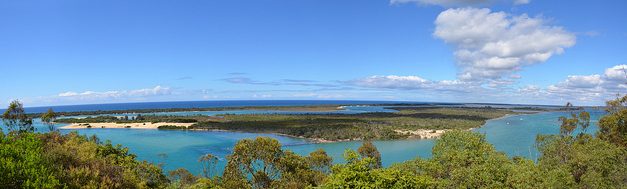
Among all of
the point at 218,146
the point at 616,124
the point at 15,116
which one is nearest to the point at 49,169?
the point at 15,116

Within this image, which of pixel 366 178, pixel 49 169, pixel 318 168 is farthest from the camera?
pixel 318 168

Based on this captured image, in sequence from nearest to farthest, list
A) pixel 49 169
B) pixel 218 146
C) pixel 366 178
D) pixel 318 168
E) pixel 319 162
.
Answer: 1. pixel 49 169
2. pixel 366 178
3. pixel 319 162
4. pixel 318 168
5. pixel 218 146

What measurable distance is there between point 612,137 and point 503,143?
32.1 metres

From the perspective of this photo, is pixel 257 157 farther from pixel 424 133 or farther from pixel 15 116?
pixel 424 133

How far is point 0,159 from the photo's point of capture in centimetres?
1385

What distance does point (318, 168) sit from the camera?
37531 millimetres

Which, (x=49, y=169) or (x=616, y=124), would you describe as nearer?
(x=49, y=169)

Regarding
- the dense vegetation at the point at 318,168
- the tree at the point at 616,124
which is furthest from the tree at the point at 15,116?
the tree at the point at 616,124

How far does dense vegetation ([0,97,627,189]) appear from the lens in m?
16.1

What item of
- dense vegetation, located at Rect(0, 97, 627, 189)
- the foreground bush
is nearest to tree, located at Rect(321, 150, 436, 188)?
dense vegetation, located at Rect(0, 97, 627, 189)

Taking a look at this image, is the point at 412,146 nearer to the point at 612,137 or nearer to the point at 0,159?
the point at 612,137

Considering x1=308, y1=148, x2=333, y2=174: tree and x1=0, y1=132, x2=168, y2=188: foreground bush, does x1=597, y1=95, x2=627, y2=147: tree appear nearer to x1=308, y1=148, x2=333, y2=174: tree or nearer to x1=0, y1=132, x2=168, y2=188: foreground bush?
x1=308, y1=148, x2=333, y2=174: tree

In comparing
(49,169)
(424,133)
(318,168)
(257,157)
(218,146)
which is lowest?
(218,146)

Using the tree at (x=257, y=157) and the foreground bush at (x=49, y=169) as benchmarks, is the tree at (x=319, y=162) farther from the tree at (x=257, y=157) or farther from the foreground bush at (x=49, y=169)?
the foreground bush at (x=49, y=169)
